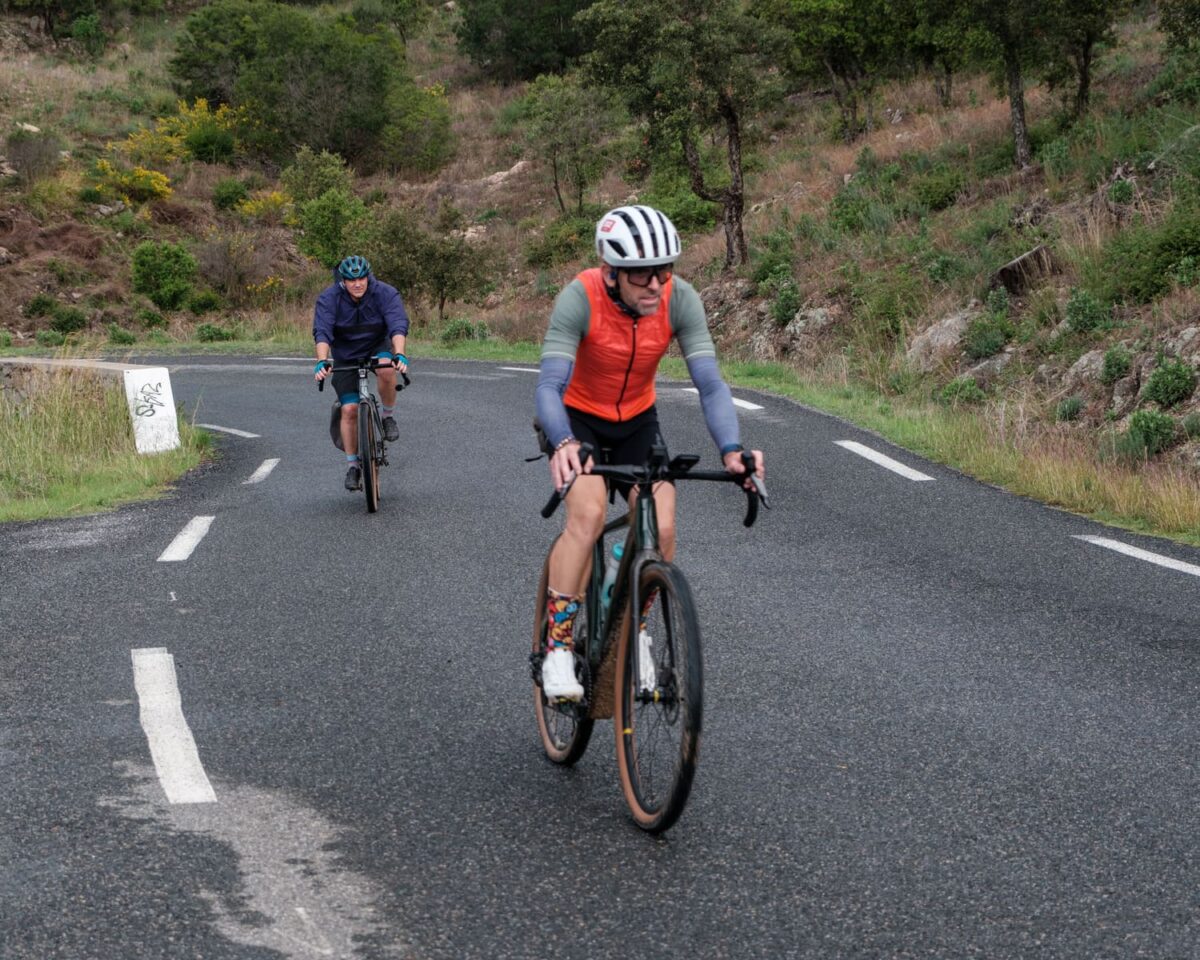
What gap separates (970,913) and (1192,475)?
931cm

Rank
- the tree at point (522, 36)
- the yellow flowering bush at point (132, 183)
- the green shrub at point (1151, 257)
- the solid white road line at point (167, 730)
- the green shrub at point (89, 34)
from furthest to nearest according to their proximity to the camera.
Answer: the green shrub at point (89, 34)
the tree at point (522, 36)
the yellow flowering bush at point (132, 183)
the green shrub at point (1151, 257)
the solid white road line at point (167, 730)

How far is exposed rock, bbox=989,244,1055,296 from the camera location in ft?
64.1

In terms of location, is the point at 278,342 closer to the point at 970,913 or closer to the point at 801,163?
the point at 801,163

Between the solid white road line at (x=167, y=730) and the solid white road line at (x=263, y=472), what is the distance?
6.15 m

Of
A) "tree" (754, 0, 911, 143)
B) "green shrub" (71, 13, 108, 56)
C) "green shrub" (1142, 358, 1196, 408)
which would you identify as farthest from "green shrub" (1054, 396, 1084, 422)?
"green shrub" (71, 13, 108, 56)

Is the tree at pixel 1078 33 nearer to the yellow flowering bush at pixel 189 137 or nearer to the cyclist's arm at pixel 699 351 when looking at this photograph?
the cyclist's arm at pixel 699 351

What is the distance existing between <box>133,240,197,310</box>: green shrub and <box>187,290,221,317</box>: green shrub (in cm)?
27

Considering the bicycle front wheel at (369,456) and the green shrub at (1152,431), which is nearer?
the bicycle front wheel at (369,456)

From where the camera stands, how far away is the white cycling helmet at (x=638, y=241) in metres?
4.31

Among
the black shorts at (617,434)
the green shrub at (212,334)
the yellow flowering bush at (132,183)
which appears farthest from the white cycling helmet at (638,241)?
the yellow flowering bush at (132,183)

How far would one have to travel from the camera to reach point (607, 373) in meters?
4.91

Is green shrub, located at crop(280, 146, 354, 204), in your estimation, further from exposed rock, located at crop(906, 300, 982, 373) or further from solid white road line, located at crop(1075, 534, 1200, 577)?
solid white road line, located at crop(1075, 534, 1200, 577)

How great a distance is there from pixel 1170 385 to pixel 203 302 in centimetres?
3790

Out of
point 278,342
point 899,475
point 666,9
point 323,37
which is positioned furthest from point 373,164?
point 899,475
